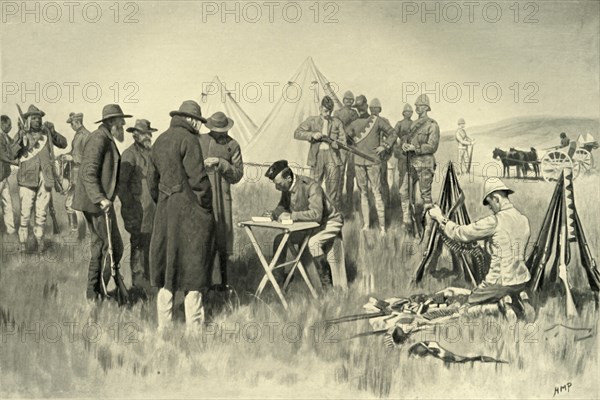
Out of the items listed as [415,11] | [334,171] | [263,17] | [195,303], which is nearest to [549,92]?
[415,11]

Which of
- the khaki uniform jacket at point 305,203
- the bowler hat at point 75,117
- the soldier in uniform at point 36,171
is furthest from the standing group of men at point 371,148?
the soldier in uniform at point 36,171

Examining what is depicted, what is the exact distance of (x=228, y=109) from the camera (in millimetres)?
7676

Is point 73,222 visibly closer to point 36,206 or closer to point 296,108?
point 36,206

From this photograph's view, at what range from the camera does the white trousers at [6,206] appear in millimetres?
7652

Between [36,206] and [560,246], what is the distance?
4240 millimetres

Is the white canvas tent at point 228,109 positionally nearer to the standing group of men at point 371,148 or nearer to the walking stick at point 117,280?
the standing group of men at point 371,148

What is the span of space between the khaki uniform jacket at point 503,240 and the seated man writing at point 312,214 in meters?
0.91

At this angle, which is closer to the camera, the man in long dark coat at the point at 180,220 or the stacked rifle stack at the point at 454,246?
the man in long dark coat at the point at 180,220

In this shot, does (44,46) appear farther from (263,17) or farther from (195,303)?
(195,303)

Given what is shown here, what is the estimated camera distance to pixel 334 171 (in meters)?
7.73

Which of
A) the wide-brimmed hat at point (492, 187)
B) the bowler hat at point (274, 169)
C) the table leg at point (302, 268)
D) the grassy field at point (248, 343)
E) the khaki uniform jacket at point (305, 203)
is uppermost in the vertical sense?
the bowler hat at point (274, 169)

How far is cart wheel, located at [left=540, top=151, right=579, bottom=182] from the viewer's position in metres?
7.86

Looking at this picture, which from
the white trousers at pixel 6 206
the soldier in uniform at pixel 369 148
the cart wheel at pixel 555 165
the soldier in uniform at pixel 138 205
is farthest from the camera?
the cart wheel at pixel 555 165

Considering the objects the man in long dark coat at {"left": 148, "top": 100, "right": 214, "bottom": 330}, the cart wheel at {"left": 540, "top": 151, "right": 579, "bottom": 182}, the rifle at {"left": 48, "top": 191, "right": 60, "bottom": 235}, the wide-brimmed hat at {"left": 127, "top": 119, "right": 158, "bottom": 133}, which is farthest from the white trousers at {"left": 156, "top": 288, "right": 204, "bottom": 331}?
the cart wheel at {"left": 540, "top": 151, "right": 579, "bottom": 182}
